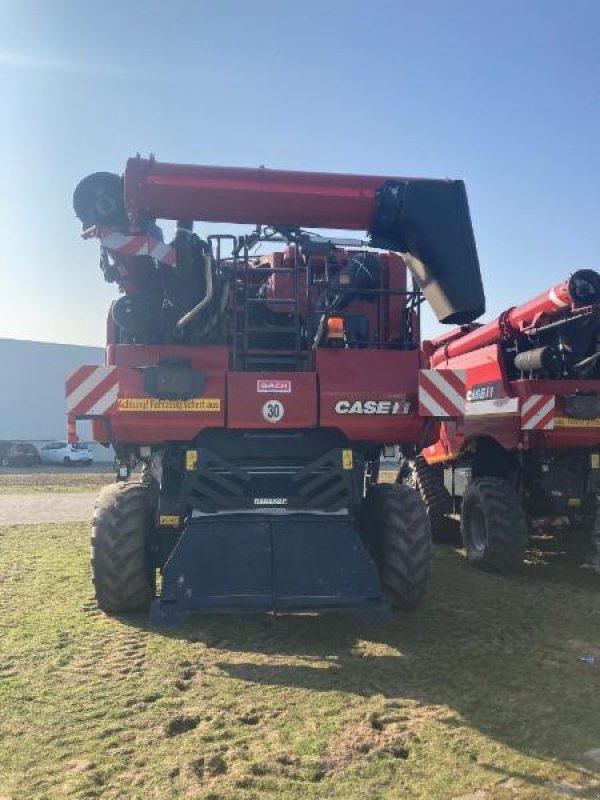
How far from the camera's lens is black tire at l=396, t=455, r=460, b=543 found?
10141mm

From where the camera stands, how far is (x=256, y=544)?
5.22 metres

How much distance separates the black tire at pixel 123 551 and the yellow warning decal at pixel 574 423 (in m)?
4.49

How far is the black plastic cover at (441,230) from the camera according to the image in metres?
5.50

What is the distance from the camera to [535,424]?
7.81m

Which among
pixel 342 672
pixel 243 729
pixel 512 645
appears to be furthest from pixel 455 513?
pixel 243 729

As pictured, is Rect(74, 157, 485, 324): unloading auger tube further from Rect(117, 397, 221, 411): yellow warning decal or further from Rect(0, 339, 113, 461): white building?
Rect(0, 339, 113, 461): white building

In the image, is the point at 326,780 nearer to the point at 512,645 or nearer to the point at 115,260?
the point at 512,645

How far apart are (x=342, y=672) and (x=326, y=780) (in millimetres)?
1429

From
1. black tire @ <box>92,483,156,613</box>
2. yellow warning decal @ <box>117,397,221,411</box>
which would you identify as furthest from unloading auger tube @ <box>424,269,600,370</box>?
black tire @ <box>92,483,156,613</box>

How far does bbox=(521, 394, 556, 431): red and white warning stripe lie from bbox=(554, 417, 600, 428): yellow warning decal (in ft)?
0.23

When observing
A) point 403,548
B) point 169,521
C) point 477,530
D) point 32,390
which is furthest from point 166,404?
point 32,390

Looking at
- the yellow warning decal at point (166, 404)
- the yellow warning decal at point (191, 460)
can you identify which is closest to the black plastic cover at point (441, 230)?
the yellow warning decal at point (166, 404)

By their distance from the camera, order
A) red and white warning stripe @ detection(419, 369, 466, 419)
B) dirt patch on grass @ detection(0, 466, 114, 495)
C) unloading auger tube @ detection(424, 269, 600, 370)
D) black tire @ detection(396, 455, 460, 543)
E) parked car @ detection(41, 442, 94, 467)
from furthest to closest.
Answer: parked car @ detection(41, 442, 94, 467) < dirt patch on grass @ detection(0, 466, 114, 495) < black tire @ detection(396, 455, 460, 543) < unloading auger tube @ detection(424, 269, 600, 370) < red and white warning stripe @ detection(419, 369, 466, 419)

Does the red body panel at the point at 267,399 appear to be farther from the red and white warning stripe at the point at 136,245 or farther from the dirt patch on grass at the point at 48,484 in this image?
the dirt patch on grass at the point at 48,484
